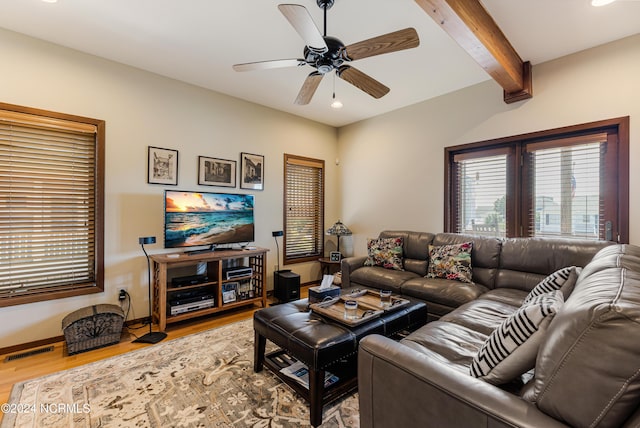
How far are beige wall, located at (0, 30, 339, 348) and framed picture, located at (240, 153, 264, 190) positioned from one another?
0.11m

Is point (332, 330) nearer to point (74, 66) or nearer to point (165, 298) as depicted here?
point (165, 298)

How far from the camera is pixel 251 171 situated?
418 cm

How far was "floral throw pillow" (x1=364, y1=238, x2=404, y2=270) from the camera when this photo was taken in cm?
364

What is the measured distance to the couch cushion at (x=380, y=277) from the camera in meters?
3.22

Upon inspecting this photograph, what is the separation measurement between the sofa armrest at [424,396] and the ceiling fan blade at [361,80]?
199cm

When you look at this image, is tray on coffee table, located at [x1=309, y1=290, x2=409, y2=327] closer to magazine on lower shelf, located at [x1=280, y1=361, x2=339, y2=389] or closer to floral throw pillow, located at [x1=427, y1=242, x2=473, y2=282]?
magazine on lower shelf, located at [x1=280, y1=361, x2=339, y2=389]

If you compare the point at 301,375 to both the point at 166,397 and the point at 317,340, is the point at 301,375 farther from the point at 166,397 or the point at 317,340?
the point at 166,397

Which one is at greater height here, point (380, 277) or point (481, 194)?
point (481, 194)

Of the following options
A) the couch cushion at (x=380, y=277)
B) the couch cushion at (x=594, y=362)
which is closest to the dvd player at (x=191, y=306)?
the couch cushion at (x=380, y=277)

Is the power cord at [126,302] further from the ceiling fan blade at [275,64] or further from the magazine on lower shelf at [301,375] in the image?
the ceiling fan blade at [275,64]

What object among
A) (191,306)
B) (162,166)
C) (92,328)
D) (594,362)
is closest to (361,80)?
(594,362)

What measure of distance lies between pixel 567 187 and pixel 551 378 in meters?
3.05

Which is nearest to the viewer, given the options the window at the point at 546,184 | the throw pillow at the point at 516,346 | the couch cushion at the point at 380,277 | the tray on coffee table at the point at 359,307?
the throw pillow at the point at 516,346

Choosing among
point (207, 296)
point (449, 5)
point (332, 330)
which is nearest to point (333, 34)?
point (449, 5)
